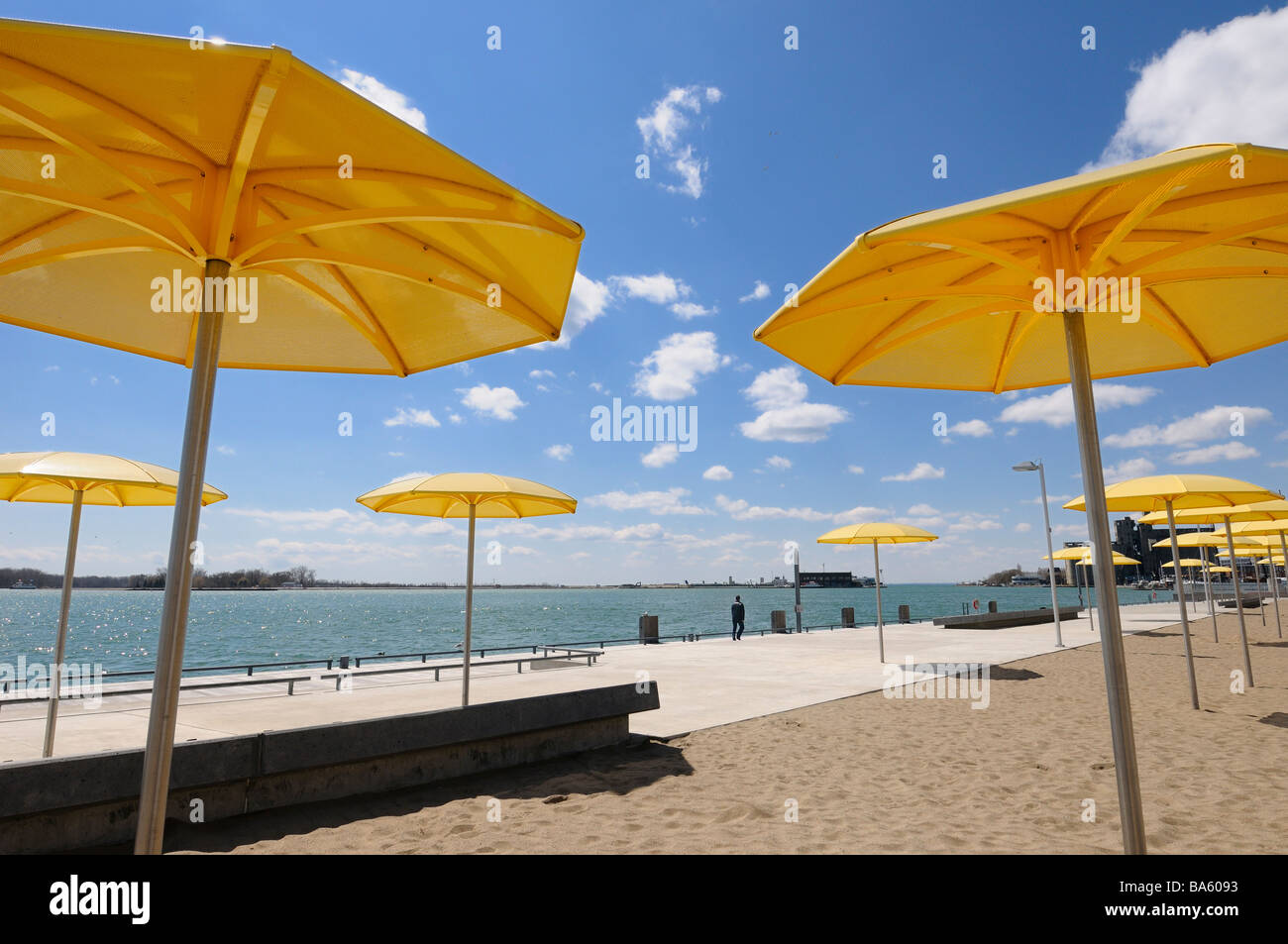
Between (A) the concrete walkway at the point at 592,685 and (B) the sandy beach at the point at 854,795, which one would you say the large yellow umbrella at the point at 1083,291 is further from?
(A) the concrete walkway at the point at 592,685

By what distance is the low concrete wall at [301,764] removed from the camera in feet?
14.8

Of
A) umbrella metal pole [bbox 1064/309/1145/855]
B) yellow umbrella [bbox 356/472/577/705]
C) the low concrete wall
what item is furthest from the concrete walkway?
umbrella metal pole [bbox 1064/309/1145/855]

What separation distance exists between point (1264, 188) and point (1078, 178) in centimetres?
142

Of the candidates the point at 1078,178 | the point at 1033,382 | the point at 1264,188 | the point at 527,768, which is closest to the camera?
the point at 1078,178

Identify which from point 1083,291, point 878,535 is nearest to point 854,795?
point 1083,291

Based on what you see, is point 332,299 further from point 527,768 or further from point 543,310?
point 527,768

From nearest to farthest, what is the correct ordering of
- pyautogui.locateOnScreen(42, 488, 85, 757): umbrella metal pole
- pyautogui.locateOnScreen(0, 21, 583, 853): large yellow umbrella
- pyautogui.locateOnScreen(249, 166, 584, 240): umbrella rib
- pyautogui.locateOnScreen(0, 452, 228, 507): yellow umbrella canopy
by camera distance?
1. pyautogui.locateOnScreen(0, 21, 583, 853): large yellow umbrella
2. pyautogui.locateOnScreen(249, 166, 584, 240): umbrella rib
3. pyautogui.locateOnScreen(0, 452, 228, 507): yellow umbrella canopy
4. pyautogui.locateOnScreen(42, 488, 85, 757): umbrella metal pole

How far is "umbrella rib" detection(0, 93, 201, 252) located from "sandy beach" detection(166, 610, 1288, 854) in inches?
163

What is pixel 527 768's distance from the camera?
23.1ft

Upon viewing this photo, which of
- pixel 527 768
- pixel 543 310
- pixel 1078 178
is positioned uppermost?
pixel 543 310

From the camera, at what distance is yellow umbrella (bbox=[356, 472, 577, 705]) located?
8672mm

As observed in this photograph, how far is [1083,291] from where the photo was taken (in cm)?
342

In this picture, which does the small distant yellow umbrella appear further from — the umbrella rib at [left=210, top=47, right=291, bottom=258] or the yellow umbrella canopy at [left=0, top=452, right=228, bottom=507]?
the yellow umbrella canopy at [left=0, top=452, right=228, bottom=507]

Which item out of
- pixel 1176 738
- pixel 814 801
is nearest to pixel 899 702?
pixel 1176 738
